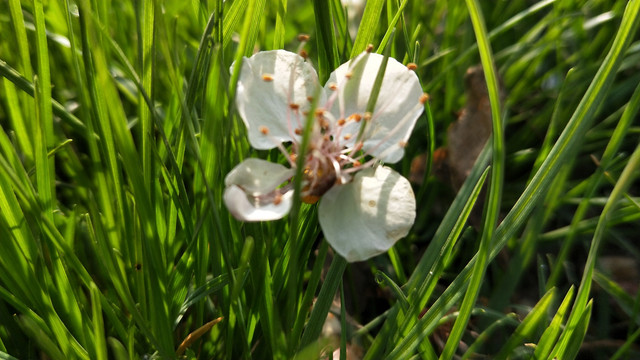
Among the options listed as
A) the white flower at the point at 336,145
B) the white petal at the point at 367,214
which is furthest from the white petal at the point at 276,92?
the white petal at the point at 367,214

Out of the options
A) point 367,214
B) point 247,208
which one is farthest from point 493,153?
point 247,208

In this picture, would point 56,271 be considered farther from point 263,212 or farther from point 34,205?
point 263,212

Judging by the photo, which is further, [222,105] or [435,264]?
[435,264]

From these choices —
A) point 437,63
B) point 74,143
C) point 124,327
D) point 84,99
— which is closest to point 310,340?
point 124,327

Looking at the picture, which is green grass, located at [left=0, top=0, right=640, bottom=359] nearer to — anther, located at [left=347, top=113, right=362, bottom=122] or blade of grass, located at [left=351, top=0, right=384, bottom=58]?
blade of grass, located at [left=351, top=0, right=384, bottom=58]

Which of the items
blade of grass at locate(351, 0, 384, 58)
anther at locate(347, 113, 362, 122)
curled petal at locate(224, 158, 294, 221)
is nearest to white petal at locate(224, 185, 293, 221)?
curled petal at locate(224, 158, 294, 221)

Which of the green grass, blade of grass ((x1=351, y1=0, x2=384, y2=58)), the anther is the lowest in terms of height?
the green grass
